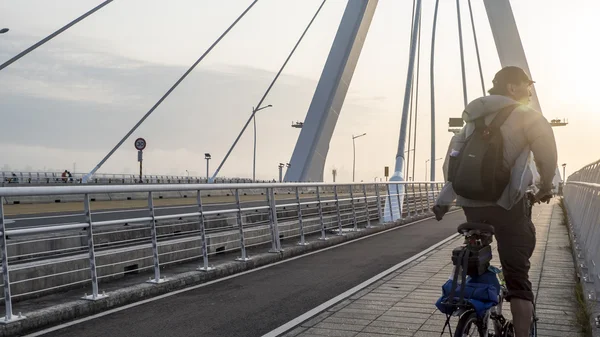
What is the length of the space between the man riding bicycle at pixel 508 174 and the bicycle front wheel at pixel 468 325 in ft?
2.01

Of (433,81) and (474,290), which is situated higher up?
(433,81)

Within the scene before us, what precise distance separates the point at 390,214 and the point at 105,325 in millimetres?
17039

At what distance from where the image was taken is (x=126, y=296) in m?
8.86

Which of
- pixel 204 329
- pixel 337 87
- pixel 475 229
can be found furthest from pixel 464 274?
pixel 337 87

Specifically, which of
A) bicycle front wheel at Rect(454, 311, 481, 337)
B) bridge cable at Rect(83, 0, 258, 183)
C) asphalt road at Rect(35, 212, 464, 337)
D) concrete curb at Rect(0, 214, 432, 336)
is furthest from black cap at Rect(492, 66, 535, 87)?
bridge cable at Rect(83, 0, 258, 183)

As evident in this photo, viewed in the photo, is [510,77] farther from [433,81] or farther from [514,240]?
[433,81]

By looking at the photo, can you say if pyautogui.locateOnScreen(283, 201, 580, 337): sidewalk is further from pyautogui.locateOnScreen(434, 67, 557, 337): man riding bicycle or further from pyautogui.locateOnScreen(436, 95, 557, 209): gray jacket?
pyautogui.locateOnScreen(436, 95, 557, 209): gray jacket

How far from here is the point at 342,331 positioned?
6938 millimetres

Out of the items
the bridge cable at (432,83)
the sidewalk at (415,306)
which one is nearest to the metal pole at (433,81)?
the bridge cable at (432,83)

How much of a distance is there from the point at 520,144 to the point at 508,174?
0.70 feet

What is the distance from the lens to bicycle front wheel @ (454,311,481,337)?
4102 mm

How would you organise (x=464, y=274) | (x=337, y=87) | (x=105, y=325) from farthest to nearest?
(x=337, y=87) < (x=105, y=325) < (x=464, y=274)

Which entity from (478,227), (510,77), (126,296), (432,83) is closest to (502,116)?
(510,77)

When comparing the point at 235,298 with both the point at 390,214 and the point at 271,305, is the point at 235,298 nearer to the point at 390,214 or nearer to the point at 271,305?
the point at 271,305
